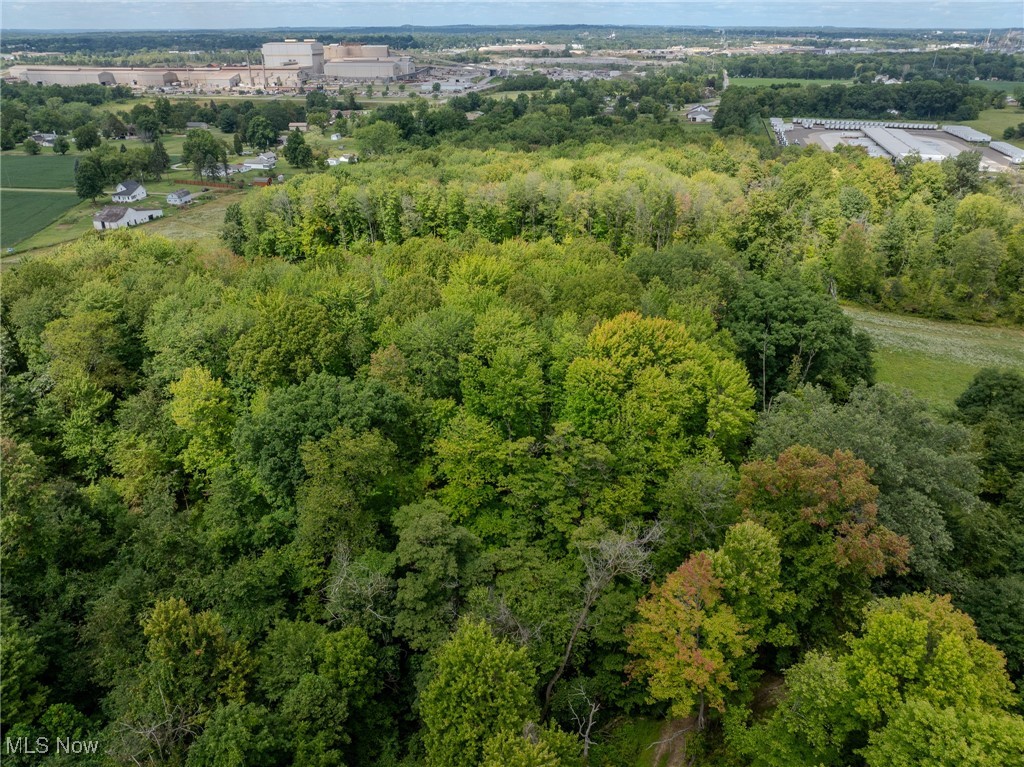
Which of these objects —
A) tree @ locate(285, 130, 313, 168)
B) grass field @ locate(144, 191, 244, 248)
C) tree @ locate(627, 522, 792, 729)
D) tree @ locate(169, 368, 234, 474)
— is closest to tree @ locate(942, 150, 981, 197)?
tree @ locate(627, 522, 792, 729)

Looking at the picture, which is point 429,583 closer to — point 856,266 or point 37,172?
point 856,266

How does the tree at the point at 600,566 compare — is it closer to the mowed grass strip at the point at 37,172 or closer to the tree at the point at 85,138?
the mowed grass strip at the point at 37,172

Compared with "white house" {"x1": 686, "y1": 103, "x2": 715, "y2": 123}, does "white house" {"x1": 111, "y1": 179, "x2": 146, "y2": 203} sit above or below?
below

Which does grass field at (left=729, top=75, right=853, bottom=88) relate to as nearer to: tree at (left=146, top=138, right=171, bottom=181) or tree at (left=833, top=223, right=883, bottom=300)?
tree at (left=833, top=223, right=883, bottom=300)

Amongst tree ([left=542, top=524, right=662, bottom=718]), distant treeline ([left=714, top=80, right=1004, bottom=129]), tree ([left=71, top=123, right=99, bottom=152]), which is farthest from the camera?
distant treeline ([left=714, top=80, right=1004, bottom=129])

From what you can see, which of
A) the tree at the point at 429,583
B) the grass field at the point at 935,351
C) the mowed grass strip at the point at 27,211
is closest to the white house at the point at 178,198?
the mowed grass strip at the point at 27,211

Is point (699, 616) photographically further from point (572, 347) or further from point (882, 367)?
point (882, 367)
